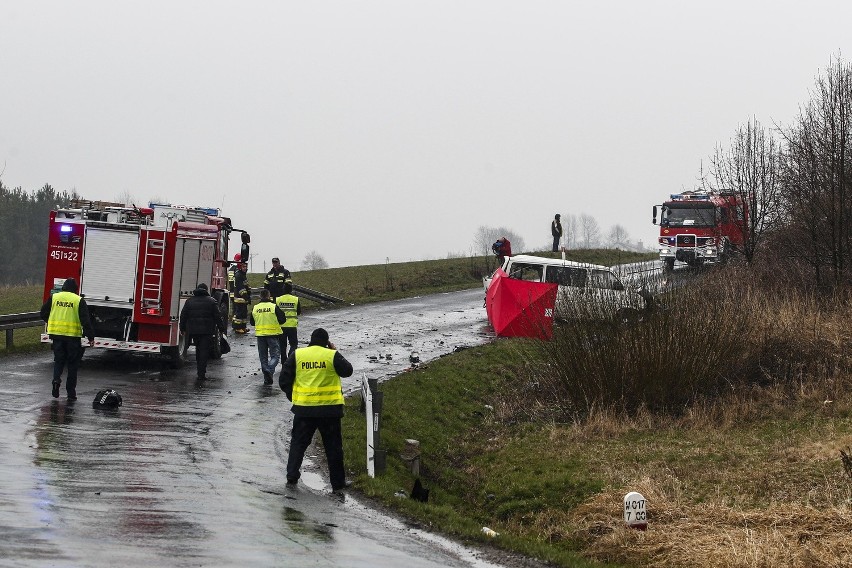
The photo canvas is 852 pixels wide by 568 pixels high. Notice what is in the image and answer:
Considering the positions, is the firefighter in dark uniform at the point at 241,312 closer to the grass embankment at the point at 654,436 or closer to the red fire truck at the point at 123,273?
the red fire truck at the point at 123,273

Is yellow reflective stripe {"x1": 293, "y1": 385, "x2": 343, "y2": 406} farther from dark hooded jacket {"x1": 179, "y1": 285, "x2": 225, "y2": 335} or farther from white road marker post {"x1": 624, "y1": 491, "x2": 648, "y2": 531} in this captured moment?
dark hooded jacket {"x1": 179, "y1": 285, "x2": 225, "y2": 335}

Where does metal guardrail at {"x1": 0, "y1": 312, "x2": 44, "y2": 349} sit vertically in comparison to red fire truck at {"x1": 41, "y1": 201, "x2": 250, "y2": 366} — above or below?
below

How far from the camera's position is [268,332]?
21250 mm

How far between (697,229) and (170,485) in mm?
32026

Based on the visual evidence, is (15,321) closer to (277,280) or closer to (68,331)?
(277,280)

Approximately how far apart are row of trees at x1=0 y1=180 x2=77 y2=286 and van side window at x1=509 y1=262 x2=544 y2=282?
209 feet

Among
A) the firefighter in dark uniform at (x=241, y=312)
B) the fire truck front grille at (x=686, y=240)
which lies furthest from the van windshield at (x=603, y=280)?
the fire truck front grille at (x=686, y=240)

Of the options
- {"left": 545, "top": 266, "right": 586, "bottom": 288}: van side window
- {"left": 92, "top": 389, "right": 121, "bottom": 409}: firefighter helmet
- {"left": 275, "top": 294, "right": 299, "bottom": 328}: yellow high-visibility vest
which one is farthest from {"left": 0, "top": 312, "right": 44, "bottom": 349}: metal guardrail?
{"left": 545, "top": 266, "right": 586, "bottom": 288}: van side window

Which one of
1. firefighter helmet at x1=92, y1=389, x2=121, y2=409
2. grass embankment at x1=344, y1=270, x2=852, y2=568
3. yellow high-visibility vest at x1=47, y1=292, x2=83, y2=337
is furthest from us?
yellow high-visibility vest at x1=47, y1=292, x2=83, y2=337

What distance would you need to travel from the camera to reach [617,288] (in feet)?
65.1

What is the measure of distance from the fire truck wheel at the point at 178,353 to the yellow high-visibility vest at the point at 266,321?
84.5 inches

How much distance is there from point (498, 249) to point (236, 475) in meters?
23.6

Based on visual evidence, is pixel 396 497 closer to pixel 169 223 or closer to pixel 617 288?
pixel 617 288

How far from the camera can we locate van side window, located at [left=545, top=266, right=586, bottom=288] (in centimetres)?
2042
